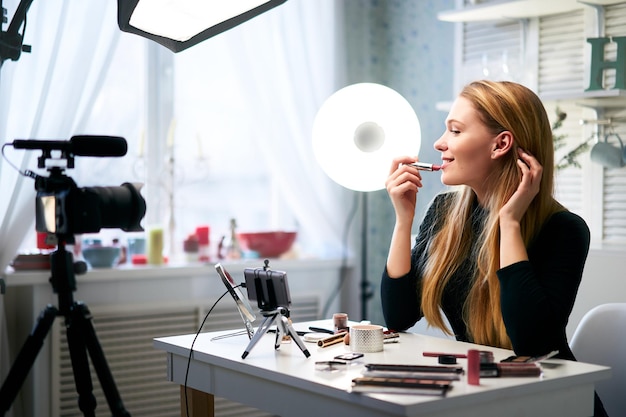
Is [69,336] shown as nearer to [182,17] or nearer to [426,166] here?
[182,17]

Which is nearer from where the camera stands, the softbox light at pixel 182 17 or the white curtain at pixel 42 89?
the softbox light at pixel 182 17

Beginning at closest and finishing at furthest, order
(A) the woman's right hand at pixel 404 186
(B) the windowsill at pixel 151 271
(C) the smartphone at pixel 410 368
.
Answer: (C) the smartphone at pixel 410 368 → (A) the woman's right hand at pixel 404 186 → (B) the windowsill at pixel 151 271

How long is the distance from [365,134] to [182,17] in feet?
3.06

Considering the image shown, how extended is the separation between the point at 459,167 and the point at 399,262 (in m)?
0.28

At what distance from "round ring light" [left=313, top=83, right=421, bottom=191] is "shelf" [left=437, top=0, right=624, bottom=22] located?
0.43 m

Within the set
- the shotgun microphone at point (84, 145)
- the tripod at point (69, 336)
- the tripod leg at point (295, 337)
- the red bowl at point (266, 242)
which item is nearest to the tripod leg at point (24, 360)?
the tripod at point (69, 336)

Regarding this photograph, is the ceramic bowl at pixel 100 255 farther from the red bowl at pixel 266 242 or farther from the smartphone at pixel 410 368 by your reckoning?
the smartphone at pixel 410 368

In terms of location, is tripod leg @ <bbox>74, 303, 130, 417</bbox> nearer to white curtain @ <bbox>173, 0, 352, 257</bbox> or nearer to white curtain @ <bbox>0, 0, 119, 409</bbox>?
white curtain @ <bbox>0, 0, 119, 409</bbox>

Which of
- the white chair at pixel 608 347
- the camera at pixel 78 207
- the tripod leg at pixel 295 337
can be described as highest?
the camera at pixel 78 207

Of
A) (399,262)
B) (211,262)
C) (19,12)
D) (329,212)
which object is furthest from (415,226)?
(19,12)

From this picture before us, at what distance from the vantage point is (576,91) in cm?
254

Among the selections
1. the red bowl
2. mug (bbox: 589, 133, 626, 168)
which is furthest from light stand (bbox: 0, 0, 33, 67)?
mug (bbox: 589, 133, 626, 168)

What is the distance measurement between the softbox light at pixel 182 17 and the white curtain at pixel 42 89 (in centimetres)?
82

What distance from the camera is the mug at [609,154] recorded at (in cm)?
259
